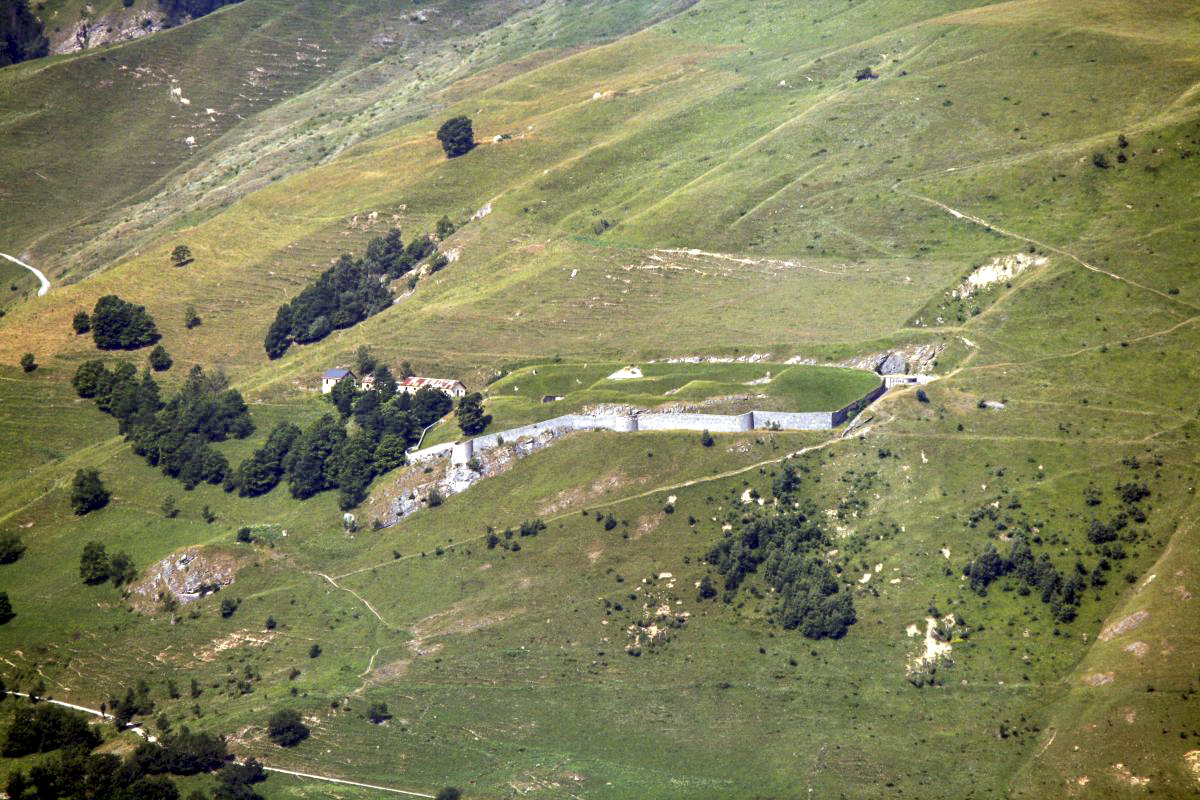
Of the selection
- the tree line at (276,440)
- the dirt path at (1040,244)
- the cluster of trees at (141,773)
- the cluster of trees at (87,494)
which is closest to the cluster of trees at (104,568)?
the tree line at (276,440)

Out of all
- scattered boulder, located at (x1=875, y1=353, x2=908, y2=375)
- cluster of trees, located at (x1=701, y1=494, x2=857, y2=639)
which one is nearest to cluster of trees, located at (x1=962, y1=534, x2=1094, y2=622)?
cluster of trees, located at (x1=701, y1=494, x2=857, y2=639)

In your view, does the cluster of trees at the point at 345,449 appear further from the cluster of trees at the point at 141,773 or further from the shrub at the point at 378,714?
the cluster of trees at the point at 141,773

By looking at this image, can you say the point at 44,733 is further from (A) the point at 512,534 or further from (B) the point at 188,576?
(A) the point at 512,534

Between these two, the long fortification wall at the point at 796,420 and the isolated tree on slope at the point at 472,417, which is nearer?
the long fortification wall at the point at 796,420

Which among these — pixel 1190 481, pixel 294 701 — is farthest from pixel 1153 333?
pixel 294 701

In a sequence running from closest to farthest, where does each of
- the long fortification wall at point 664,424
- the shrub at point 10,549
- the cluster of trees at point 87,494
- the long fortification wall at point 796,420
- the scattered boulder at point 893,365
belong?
1. the long fortification wall at point 796,420
2. the long fortification wall at point 664,424
3. the scattered boulder at point 893,365
4. the shrub at point 10,549
5. the cluster of trees at point 87,494

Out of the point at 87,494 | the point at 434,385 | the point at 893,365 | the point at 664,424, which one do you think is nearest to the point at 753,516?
the point at 664,424
